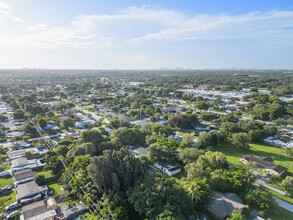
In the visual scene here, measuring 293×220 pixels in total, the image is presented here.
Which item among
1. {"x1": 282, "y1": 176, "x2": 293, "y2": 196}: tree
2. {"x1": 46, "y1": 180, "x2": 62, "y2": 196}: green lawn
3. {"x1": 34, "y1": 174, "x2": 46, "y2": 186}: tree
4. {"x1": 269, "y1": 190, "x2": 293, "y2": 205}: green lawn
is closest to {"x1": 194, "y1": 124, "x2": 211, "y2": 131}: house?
{"x1": 269, "y1": 190, "x2": 293, "y2": 205}: green lawn

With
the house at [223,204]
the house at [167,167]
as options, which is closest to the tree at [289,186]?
the house at [223,204]

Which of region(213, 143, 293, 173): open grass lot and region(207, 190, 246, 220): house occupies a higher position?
region(207, 190, 246, 220): house

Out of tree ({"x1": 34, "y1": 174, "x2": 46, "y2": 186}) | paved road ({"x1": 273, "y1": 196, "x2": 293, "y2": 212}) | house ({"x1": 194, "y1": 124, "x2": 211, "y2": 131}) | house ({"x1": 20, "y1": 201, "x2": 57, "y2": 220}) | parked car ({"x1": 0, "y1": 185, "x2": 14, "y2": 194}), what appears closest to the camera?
house ({"x1": 20, "y1": 201, "x2": 57, "y2": 220})

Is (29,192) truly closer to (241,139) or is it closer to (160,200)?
(160,200)

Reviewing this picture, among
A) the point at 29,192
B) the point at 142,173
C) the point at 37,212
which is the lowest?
the point at 37,212

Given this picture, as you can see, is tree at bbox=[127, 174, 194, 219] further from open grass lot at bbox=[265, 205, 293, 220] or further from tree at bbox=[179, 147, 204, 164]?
tree at bbox=[179, 147, 204, 164]

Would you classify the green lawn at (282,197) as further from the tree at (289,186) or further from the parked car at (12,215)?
the parked car at (12,215)

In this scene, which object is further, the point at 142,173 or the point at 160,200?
the point at 142,173

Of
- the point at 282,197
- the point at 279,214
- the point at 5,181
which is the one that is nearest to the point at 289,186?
the point at 282,197
